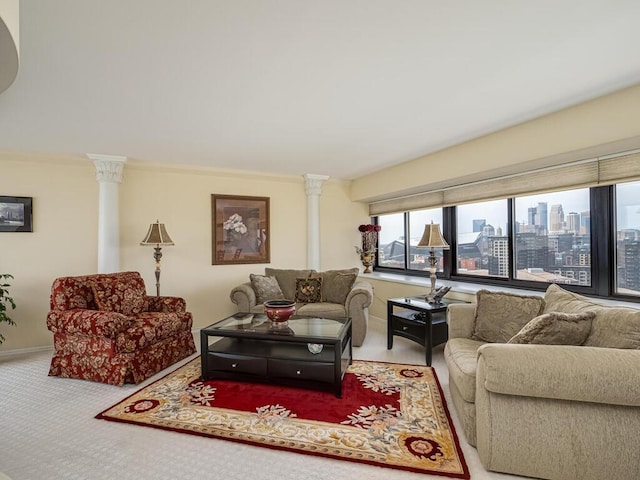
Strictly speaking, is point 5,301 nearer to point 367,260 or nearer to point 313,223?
point 313,223

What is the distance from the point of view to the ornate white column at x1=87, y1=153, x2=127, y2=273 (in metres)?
3.84

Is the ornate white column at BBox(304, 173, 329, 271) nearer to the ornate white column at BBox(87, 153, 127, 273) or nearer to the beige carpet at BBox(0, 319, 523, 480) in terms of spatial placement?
the ornate white column at BBox(87, 153, 127, 273)

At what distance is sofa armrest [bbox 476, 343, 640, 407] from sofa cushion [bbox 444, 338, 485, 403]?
191mm

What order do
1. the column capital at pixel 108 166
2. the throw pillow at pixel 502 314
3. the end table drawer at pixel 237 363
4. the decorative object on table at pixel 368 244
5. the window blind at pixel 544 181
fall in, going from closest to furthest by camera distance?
the throw pillow at pixel 502 314
the window blind at pixel 544 181
the end table drawer at pixel 237 363
the column capital at pixel 108 166
the decorative object on table at pixel 368 244

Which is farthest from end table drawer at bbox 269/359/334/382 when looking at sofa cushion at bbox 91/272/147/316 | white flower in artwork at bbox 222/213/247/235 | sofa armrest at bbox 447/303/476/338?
white flower in artwork at bbox 222/213/247/235

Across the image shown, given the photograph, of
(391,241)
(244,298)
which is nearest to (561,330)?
(244,298)

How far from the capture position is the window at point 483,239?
3.63 metres

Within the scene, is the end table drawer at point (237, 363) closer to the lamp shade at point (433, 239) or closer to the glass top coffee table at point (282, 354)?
the glass top coffee table at point (282, 354)

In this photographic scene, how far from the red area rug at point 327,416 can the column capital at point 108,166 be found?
8.40ft

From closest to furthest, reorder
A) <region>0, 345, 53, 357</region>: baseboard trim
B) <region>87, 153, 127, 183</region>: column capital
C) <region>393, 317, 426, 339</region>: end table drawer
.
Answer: <region>393, 317, 426, 339</region>: end table drawer, <region>0, 345, 53, 357</region>: baseboard trim, <region>87, 153, 127, 183</region>: column capital

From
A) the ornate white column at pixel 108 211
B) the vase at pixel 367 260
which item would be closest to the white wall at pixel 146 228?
the ornate white column at pixel 108 211

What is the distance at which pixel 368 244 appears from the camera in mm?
5398

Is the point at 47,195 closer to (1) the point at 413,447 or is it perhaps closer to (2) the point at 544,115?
(1) the point at 413,447

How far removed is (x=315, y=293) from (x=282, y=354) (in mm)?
1491
